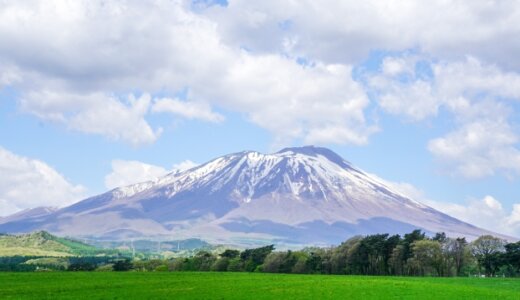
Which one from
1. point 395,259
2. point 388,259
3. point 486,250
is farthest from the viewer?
point 388,259

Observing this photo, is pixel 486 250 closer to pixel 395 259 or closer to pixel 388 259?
pixel 395 259

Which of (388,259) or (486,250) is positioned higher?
(486,250)

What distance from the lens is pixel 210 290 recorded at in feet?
179

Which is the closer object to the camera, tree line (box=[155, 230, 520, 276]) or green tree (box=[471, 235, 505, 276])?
tree line (box=[155, 230, 520, 276])

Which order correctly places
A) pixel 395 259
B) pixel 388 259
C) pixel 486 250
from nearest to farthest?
pixel 486 250, pixel 395 259, pixel 388 259

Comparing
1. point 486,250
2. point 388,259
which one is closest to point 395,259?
point 388,259

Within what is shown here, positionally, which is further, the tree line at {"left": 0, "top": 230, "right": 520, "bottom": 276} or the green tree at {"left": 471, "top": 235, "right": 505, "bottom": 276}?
the green tree at {"left": 471, "top": 235, "right": 505, "bottom": 276}

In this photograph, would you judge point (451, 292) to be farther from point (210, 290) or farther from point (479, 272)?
point (479, 272)

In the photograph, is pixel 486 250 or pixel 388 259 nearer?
pixel 486 250

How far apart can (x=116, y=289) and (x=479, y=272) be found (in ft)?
234

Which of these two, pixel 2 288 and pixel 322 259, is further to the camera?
pixel 322 259

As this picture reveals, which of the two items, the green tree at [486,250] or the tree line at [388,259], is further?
the green tree at [486,250]

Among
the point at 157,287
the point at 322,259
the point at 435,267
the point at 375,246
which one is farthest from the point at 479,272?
the point at 157,287

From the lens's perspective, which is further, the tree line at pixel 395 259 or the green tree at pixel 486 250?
the green tree at pixel 486 250
